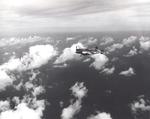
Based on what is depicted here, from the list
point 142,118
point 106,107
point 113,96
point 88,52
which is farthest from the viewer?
point 113,96

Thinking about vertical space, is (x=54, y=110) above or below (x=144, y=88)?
below

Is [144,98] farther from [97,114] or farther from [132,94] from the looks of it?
[97,114]

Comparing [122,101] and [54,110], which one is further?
[54,110]

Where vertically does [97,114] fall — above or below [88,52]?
below

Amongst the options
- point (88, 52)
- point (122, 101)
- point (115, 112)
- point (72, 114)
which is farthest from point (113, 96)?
point (88, 52)

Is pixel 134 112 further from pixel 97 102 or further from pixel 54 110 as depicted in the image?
pixel 54 110

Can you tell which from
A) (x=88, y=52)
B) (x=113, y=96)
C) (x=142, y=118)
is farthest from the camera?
(x=113, y=96)

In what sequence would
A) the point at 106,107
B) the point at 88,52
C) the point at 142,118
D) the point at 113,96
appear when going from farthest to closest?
the point at 113,96, the point at 106,107, the point at 142,118, the point at 88,52

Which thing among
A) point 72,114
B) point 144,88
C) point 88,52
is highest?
point 88,52

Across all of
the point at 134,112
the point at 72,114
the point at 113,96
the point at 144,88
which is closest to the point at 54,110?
the point at 72,114
